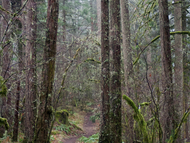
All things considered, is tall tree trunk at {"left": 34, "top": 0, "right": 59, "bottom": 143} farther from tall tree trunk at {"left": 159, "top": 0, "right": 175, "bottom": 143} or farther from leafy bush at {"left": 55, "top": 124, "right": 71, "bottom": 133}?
leafy bush at {"left": 55, "top": 124, "right": 71, "bottom": 133}

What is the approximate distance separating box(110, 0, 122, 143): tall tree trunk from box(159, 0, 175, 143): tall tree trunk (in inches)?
58.2

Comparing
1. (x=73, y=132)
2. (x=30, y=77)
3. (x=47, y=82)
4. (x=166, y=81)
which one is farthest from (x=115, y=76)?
(x=73, y=132)

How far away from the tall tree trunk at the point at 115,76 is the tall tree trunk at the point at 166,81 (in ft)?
4.85

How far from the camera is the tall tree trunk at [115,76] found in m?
5.84

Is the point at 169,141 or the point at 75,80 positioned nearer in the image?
the point at 169,141

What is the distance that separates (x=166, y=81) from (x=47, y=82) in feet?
12.2

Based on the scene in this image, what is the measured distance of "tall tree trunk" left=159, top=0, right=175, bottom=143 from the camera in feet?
16.9

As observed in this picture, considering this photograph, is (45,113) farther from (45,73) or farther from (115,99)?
(115,99)

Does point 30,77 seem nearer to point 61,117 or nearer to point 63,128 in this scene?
point 63,128

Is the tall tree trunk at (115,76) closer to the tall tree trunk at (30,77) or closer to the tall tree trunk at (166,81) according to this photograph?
the tall tree trunk at (166,81)

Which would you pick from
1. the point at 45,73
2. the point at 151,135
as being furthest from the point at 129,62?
the point at 45,73

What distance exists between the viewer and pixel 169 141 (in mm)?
4883

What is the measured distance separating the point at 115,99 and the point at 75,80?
21.3 ft

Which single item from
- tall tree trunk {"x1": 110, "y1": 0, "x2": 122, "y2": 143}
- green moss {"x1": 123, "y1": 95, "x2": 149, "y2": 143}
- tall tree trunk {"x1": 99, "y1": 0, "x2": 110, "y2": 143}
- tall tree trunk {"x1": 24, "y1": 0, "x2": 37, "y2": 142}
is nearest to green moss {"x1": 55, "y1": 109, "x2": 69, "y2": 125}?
tall tree trunk {"x1": 24, "y1": 0, "x2": 37, "y2": 142}
